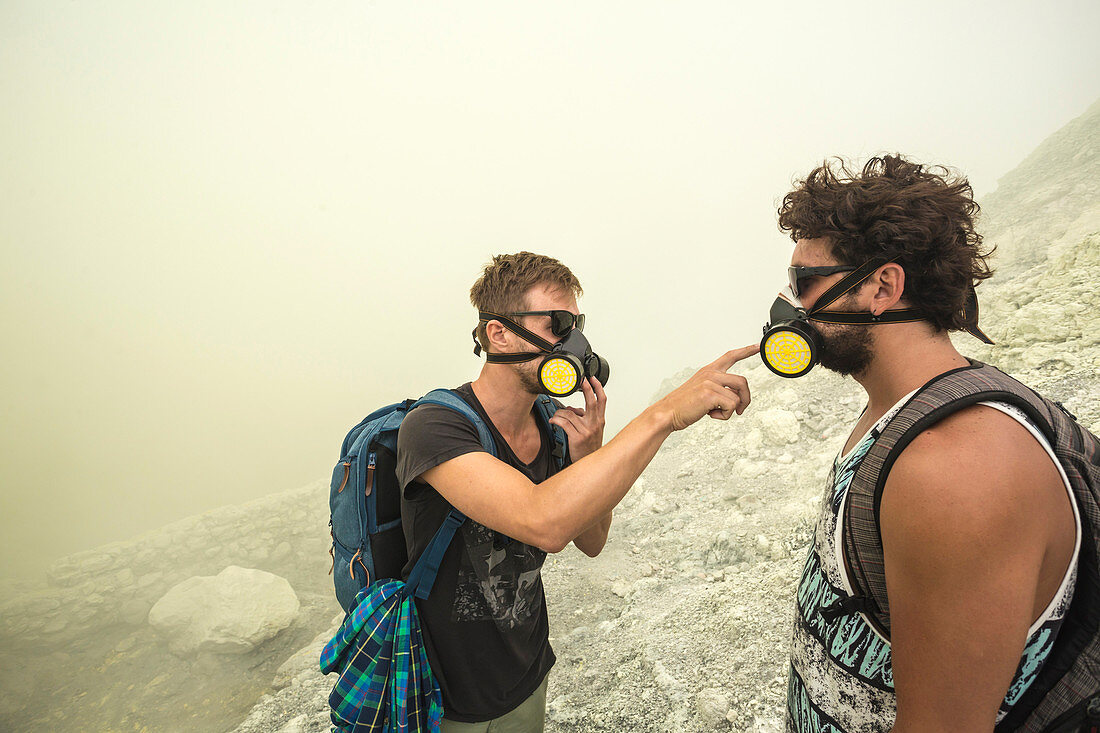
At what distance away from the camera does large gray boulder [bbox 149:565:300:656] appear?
29.9 ft

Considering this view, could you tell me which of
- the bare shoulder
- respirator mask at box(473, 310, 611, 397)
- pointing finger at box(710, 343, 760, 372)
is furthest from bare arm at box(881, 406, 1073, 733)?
respirator mask at box(473, 310, 611, 397)

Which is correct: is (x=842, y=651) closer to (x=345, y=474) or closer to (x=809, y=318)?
(x=809, y=318)

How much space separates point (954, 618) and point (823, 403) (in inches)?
300

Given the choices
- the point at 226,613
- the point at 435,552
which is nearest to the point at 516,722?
the point at 435,552

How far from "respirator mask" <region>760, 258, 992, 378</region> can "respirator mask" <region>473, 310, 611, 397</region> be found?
2.45 ft

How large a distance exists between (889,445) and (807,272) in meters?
0.79

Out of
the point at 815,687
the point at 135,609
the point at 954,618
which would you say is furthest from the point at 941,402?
the point at 135,609

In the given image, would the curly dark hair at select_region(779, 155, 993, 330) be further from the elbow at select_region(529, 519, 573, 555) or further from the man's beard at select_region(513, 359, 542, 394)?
the elbow at select_region(529, 519, 573, 555)

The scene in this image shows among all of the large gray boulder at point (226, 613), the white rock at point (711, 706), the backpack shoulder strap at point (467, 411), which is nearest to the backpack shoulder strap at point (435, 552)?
the backpack shoulder strap at point (467, 411)

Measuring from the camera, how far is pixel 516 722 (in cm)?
213

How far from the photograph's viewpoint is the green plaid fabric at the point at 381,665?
1.80 metres

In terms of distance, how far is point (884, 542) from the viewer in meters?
1.20

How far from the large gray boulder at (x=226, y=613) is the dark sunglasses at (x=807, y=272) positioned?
36.2 ft

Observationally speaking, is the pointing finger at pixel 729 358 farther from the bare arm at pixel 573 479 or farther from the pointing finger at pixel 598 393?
the pointing finger at pixel 598 393
